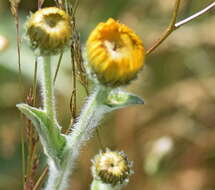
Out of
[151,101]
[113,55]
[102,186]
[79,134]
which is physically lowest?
[151,101]

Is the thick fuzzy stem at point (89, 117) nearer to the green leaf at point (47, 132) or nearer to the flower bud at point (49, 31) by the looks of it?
the green leaf at point (47, 132)

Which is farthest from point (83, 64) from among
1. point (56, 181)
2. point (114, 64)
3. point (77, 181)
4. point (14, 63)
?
point (77, 181)

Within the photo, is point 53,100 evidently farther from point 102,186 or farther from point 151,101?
point 151,101

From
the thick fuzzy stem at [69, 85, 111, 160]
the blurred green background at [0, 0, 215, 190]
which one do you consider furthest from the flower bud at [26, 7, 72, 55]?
the blurred green background at [0, 0, 215, 190]

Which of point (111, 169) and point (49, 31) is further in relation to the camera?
point (111, 169)

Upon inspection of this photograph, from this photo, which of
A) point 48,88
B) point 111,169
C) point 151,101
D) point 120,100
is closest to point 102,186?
point 111,169

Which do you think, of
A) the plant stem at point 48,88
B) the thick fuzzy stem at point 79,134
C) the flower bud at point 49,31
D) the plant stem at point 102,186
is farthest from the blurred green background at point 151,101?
the flower bud at point 49,31
